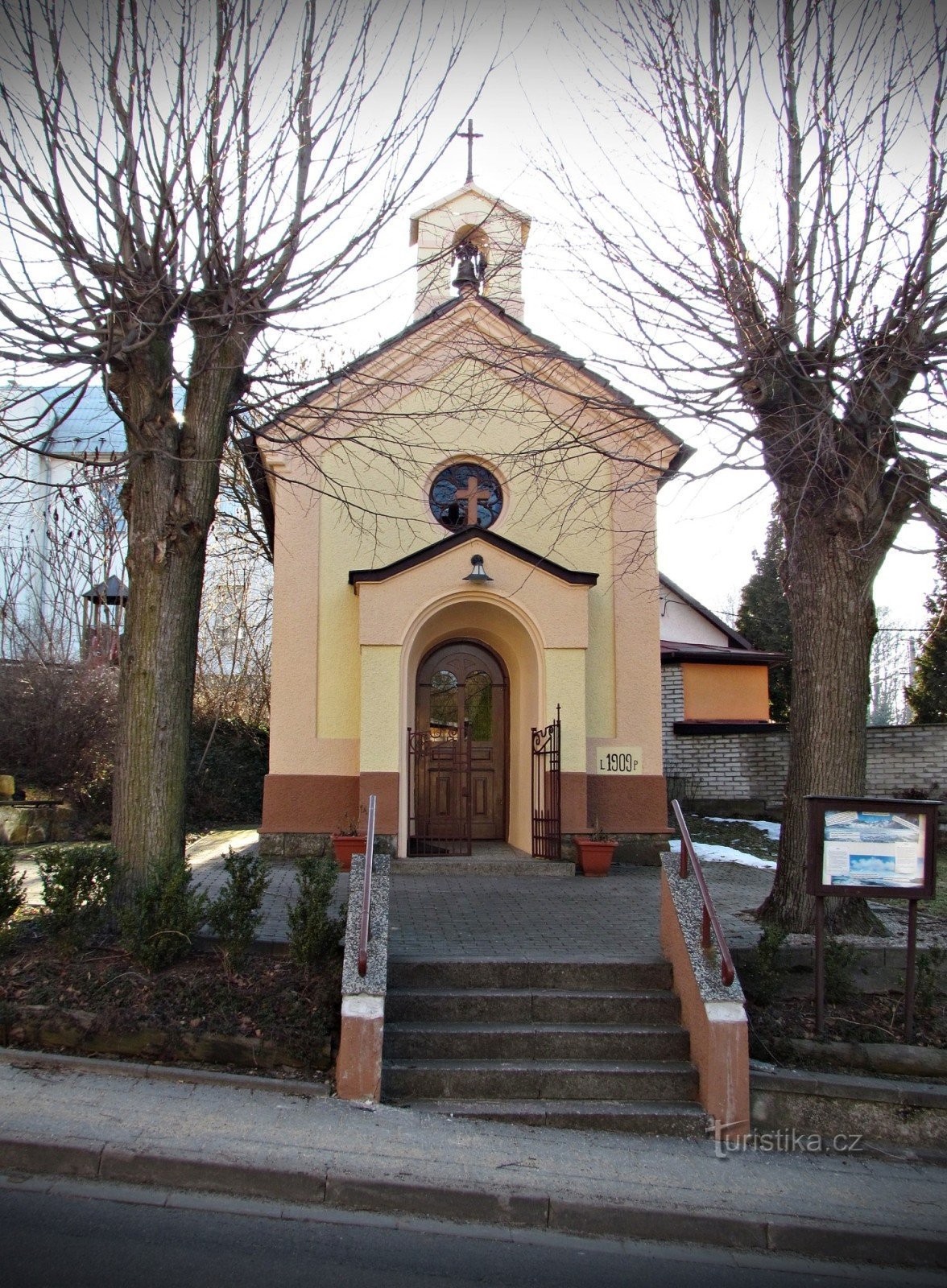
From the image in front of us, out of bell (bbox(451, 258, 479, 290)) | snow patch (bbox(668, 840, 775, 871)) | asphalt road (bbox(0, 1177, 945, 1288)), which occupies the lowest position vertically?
asphalt road (bbox(0, 1177, 945, 1288))

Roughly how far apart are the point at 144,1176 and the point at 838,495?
686 centimetres

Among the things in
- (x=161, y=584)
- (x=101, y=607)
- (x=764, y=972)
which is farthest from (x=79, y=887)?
(x=101, y=607)

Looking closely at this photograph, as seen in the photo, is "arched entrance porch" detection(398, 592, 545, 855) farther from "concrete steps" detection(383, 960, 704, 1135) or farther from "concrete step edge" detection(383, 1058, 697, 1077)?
"concrete step edge" detection(383, 1058, 697, 1077)

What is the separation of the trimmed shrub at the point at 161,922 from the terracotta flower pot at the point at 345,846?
4522mm

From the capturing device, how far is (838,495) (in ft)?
26.2

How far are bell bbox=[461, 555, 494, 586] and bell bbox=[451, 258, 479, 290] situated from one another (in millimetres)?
4529

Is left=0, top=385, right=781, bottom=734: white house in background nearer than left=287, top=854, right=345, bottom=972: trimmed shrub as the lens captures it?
No

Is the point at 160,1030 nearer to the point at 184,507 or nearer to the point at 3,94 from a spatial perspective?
the point at 184,507

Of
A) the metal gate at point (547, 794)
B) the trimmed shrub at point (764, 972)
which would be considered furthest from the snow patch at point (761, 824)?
the trimmed shrub at point (764, 972)

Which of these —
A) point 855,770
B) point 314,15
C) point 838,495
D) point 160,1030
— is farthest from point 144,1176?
point 314,15

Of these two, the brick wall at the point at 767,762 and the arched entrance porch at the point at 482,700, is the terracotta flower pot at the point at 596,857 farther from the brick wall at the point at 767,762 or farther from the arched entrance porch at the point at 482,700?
the brick wall at the point at 767,762

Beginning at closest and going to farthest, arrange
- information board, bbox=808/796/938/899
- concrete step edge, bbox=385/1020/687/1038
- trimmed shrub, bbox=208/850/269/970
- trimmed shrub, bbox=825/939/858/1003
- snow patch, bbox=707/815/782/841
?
concrete step edge, bbox=385/1020/687/1038, information board, bbox=808/796/938/899, trimmed shrub, bbox=208/850/269/970, trimmed shrub, bbox=825/939/858/1003, snow patch, bbox=707/815/782/841

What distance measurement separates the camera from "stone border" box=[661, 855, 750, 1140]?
5.59m

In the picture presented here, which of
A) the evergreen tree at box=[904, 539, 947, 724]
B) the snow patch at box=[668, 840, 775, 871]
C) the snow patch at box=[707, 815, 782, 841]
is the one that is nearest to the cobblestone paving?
the snow patch at box=[668, 840, 775, 871]
